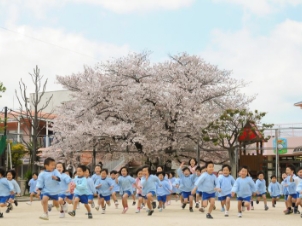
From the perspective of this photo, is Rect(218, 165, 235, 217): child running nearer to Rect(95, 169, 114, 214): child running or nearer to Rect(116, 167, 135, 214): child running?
Rect(95, 169, 114, 214): child running

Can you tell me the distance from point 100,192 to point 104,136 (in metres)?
14.6

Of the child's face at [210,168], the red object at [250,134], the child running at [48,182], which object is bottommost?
the child running at [48,182]

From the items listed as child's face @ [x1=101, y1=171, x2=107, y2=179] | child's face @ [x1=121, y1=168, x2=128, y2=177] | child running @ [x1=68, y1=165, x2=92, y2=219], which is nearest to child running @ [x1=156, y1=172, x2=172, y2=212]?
child's face @ [x1=121, y1=168, x2=128, y2=177]

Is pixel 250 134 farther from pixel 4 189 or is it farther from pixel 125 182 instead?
pixel 4 189

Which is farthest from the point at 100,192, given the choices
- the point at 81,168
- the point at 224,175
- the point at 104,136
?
the point at 104,136

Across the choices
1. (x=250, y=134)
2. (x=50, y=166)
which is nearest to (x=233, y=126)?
(x=250, y=134)

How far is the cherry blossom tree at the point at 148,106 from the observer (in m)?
31.9

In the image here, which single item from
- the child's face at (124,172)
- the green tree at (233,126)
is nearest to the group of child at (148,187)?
the child's face at (124,172)

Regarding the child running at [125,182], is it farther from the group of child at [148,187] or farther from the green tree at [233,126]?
the green tree at [233,126]

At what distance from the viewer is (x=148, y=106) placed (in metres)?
32.9

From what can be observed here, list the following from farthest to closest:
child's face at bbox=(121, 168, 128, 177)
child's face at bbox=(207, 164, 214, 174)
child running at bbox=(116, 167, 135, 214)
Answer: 1. child's face at bbox=(121, 168, 128, 177)
2. child running at bbox=(116, 167, 135, 214)
3. child's face at bbox=(207, 164, 214, 174)

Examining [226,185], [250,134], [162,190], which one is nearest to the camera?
[226,185]

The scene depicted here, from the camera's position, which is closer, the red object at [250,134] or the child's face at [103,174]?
the child's face at [103,174]

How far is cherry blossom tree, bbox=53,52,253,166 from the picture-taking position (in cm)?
3186
